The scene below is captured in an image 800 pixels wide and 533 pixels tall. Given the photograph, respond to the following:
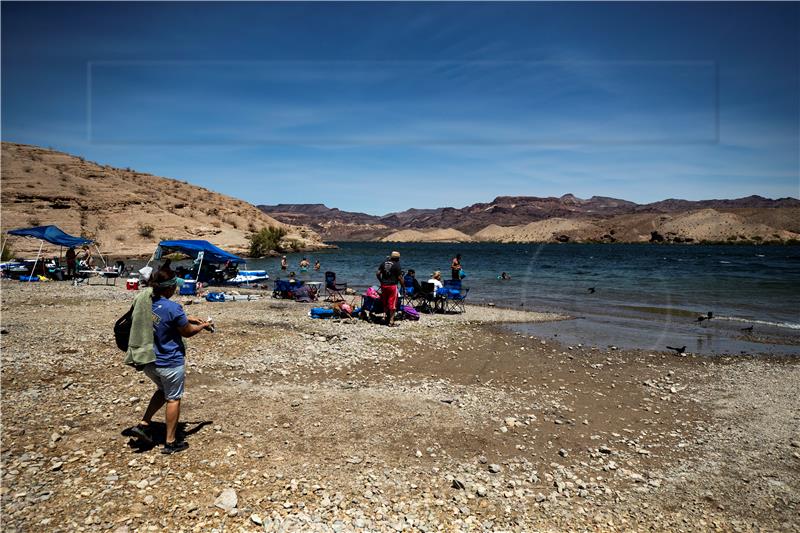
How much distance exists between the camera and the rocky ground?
4.86 meters

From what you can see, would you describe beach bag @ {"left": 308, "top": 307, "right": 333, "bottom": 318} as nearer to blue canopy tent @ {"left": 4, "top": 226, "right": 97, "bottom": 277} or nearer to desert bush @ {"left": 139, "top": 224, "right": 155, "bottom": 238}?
blue canopy tent @ {"left": 4, "top": 226, "right": 97, "bottom": 277}

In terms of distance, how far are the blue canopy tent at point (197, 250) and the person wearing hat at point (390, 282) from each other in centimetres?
1307

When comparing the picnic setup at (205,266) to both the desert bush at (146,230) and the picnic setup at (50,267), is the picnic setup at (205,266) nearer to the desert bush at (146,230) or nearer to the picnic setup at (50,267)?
the picnic setup at (50,267)

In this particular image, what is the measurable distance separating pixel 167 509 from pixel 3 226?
61.0m

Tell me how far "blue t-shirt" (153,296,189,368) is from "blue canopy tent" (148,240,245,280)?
19.1 metres

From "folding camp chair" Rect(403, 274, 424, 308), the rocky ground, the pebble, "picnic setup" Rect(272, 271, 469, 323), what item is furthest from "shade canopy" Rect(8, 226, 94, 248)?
the pebble

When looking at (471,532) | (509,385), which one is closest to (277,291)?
(509,385)

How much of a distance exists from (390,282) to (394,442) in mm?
8258

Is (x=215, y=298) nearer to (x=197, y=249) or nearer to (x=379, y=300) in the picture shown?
(x=197, y=249)

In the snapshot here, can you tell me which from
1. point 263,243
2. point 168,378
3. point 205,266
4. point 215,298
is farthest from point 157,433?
point 263,243

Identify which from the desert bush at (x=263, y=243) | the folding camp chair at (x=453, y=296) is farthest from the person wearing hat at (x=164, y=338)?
the desert bush at (x=263, y=243)

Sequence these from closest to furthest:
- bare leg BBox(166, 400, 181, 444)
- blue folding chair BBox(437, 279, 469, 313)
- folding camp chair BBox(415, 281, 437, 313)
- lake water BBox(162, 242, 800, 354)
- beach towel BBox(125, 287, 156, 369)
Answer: beach towel BBox(125, 287, 156, 369), bare leg BBox(166, 400, 181, 444), lake water BBox(162, 242, 800, 354), folding camp chair BBox(415, 281, 437, 313), blue folding chair BBox(437, 279, 469, 313)

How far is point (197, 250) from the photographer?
79.4 feet

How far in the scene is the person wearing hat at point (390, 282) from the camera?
14.4 meters
